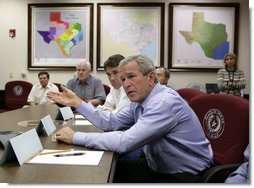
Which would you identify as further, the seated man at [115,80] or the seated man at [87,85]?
the seated man at [87,85]

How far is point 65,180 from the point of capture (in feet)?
2.94

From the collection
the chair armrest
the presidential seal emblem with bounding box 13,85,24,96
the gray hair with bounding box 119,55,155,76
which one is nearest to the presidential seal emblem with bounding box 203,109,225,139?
the chair armrest

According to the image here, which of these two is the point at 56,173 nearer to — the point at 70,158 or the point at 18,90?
the point at 70,158

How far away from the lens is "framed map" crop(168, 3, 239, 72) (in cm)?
477

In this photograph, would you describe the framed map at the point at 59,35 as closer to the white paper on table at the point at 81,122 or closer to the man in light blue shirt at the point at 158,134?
the white paper on table at the point at 81,122

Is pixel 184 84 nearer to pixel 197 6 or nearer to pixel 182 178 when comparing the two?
pixel 197 6

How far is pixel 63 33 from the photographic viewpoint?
16.0 ft

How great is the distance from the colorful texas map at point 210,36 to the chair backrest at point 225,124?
3.28 metres

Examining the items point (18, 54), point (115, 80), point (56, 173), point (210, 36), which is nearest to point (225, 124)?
point (56, 173)

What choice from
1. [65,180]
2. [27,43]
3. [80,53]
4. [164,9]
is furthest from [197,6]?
[65,180]

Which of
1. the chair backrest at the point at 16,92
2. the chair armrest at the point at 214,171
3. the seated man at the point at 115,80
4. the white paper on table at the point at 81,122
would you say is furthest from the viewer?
the chair backrest at the point at 16,92

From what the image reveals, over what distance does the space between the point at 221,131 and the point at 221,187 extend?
887mm

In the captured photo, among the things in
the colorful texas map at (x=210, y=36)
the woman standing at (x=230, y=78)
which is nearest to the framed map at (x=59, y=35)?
the colorful texas map at (x=210, y=36)

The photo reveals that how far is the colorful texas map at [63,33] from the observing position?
4859 mm
